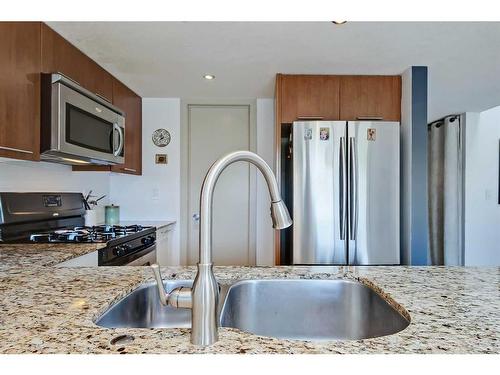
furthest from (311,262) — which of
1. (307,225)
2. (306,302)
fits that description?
(306,302)

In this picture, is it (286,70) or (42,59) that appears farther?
(286,70)

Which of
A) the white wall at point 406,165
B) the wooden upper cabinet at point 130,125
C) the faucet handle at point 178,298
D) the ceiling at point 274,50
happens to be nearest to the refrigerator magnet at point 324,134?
the ceiling at point 274,50

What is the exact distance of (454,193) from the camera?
464cm

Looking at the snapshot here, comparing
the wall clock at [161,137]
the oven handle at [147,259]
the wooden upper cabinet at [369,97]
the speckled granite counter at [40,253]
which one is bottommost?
the oven handle at [147,259]

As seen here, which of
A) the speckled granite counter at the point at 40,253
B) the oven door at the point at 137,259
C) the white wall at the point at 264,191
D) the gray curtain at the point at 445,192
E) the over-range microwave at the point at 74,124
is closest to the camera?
the speckled granite counter at the point at 40,253

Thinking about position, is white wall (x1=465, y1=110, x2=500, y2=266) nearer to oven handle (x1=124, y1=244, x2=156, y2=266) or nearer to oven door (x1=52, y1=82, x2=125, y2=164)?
oven handle (x1=124, y1=244, x2=156, y2=266)

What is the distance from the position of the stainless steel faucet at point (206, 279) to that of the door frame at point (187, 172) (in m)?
3.02

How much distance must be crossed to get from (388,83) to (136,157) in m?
2.49

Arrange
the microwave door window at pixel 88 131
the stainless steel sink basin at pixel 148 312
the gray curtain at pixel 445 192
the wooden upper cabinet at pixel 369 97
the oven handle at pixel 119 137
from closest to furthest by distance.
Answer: the stainless steel sink basin at pixel 148 312
the microwave door window at pixel 88 131
the oven handle at pixel 119 137
the wooden upper cabinet at pixel 369 97
the gray curtain at pixel 445 192

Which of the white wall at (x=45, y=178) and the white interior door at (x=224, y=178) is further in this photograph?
the white interior door at (x=224, y=178)

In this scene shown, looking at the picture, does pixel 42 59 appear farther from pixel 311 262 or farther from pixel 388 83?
pixel 388 83

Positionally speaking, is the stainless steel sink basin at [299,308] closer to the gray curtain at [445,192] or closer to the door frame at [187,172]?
the door frame at [187,172]

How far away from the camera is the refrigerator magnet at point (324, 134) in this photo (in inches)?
106

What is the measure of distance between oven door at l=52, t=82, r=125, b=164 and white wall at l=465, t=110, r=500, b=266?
428 centimetres
